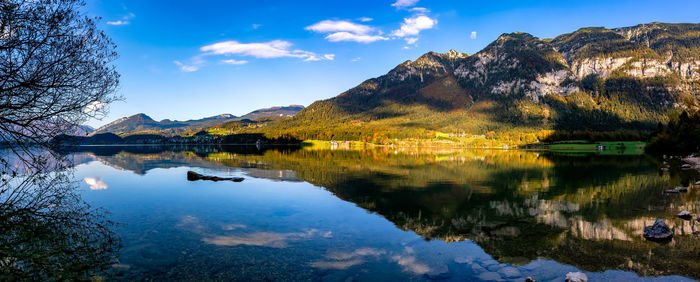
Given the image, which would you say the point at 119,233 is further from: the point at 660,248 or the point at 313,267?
the point at 660,248

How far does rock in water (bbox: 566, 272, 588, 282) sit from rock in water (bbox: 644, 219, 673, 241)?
8114 millimetres

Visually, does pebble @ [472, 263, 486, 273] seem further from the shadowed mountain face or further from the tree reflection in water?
the tree reflection in water

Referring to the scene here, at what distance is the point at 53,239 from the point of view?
14305 millimetres

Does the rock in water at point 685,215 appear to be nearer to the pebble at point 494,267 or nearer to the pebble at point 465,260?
the pebble at point 494,267

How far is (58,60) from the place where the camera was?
16984 mm

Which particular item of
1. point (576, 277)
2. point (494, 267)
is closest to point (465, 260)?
point (494, 267)

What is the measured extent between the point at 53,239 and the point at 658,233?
28785 mm

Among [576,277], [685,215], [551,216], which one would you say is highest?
[576,277]

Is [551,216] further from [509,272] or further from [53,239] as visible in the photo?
[53,239]

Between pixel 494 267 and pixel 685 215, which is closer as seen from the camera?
pixel 494 267

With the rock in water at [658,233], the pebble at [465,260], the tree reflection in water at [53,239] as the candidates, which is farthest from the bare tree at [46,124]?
the rock in water at [658,233]

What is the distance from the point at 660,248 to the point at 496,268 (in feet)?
28.0

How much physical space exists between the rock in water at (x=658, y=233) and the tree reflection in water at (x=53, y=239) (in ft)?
80.6

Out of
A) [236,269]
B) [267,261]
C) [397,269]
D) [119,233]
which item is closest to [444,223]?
[397,269]
